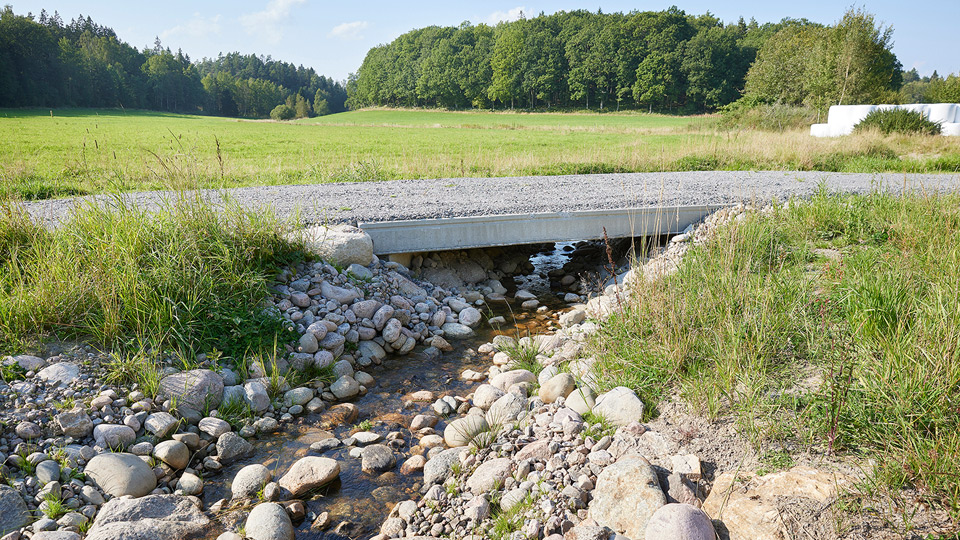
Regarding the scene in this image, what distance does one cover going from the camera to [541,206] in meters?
8.20

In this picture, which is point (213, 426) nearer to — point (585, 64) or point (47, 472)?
point (47, 472)

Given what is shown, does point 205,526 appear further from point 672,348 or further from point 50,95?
point 50,95

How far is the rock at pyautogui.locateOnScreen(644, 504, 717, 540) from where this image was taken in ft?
8.86

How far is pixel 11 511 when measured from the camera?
3.25m

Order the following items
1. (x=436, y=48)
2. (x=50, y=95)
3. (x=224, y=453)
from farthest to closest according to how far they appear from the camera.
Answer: (x=436, y=48) → (x=50, y=95) → (x=224, y=453)

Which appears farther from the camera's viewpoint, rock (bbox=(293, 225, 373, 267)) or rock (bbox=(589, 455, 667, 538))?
rock (bbox=(293, 225, 373, 267))

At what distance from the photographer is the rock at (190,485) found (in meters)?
3.83

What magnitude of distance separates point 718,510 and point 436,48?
3488 inches

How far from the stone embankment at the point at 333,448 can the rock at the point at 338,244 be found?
856mm

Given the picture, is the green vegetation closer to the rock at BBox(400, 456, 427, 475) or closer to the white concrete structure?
the white concrete structure

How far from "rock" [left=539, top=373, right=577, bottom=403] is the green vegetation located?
1906 cm

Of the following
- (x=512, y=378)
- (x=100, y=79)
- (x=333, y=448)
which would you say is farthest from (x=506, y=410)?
(x=100, y=79)

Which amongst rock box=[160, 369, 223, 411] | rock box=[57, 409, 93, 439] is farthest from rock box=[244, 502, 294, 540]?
rock box=[57, 409, 93, 439]

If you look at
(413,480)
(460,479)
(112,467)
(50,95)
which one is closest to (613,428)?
(460,479)
